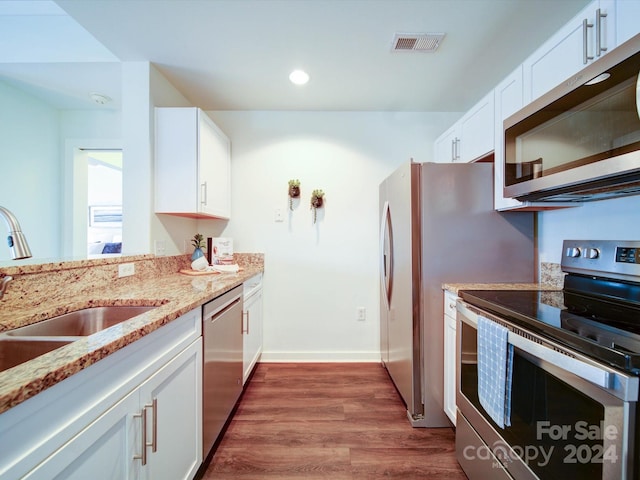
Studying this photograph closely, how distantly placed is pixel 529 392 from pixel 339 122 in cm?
247

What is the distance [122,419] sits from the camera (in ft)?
2.49

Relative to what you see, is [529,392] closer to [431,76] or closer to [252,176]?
[431,76]

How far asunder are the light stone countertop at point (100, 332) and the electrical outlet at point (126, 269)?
49 millimetres

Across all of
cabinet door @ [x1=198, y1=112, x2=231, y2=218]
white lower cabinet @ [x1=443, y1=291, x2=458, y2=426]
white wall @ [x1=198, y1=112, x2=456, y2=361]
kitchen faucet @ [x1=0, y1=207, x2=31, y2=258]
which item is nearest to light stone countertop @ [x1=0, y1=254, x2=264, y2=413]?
kitchen faucet @ [x1=0, y1=207, x2=31, y2=258]

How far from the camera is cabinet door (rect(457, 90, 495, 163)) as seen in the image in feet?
5.43

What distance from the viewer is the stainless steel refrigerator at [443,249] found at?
162 cm

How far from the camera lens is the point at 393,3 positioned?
55.1 inches

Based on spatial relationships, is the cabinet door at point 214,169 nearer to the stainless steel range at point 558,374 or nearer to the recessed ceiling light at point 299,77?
the recessed ceiling light at point 299,77

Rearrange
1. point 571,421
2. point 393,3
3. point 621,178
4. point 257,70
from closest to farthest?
point 571,421, point 621,178, point 393,3, point 257,70

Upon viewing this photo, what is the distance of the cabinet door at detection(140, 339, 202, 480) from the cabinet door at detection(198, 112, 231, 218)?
124 centimetres

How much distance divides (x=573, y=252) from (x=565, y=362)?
0.77 m

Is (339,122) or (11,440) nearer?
(11,440)

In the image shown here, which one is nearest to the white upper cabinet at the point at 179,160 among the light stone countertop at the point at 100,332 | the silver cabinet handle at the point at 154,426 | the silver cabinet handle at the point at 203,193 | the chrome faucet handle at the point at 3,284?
the silver cabinet handle at the point at 203,193

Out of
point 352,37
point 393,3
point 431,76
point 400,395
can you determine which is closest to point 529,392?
point 400,395
